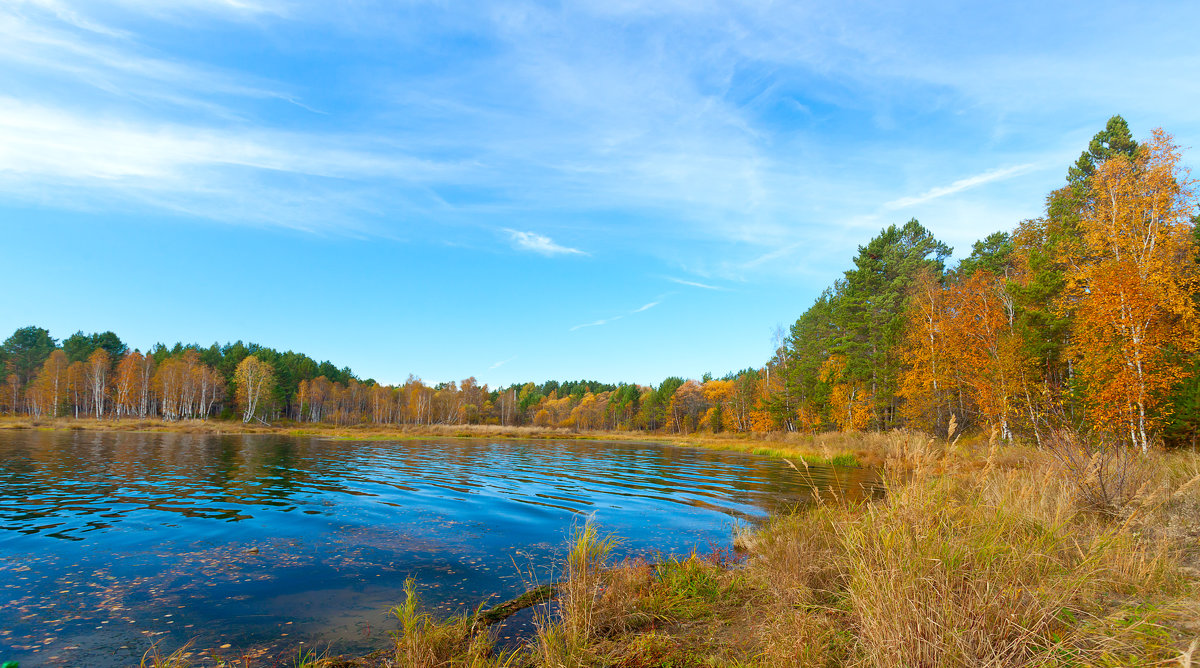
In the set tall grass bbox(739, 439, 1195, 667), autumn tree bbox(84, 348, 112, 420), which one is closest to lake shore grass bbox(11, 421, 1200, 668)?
tall grass bbox(739, 439, 1195, 667)

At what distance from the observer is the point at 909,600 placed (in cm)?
385

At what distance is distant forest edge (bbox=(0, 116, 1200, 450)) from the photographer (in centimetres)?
1945

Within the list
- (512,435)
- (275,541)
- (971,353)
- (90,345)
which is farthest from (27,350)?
(971,353)

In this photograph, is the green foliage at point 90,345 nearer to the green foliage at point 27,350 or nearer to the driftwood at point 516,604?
the green foliage at point 27,350

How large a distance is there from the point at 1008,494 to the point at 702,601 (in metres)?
5.45

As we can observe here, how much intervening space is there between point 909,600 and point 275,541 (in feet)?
39.3

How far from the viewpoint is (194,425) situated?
60.6m

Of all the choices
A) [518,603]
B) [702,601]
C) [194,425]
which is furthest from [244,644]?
[194,425]

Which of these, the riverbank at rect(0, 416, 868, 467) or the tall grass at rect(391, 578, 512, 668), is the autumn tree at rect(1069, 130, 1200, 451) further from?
the tall grass at rect(391, 578, 512, 668)

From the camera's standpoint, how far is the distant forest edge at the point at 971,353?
1945 centimetres

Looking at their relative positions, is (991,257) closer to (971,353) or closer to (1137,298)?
(971,353)

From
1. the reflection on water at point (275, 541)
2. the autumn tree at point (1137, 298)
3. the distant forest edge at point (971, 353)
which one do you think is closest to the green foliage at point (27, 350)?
the distant forest edge at point (971, 353)

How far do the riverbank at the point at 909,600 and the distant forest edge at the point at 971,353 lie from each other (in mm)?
1385

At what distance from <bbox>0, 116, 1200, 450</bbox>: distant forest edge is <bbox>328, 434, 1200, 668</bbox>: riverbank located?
1.38 m
